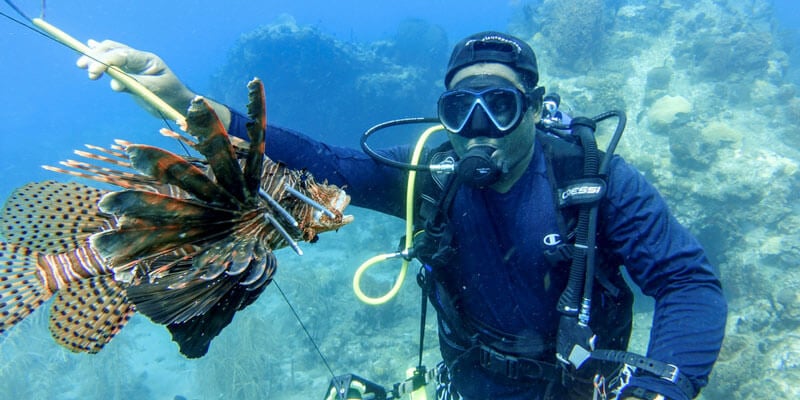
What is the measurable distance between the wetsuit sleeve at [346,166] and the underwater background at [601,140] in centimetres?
592

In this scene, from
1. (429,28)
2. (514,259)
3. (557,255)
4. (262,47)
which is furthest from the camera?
(429,28)

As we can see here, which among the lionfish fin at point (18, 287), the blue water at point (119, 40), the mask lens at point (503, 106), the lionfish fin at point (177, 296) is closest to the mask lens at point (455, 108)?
the mask lens at point (503, 106)

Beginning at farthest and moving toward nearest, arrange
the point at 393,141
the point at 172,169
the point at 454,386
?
the point at 393,141 < the point at 454,386 < the point at 172,169

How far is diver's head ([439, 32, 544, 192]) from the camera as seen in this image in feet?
8.52

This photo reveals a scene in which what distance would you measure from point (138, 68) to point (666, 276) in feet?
10.1

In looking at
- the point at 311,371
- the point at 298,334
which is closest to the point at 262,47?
the point at 298,334

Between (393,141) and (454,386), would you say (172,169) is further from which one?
(393,141)

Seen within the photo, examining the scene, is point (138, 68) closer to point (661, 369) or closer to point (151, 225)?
point (151, 225)

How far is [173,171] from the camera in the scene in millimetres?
1052

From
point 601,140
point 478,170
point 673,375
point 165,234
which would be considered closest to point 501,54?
point 478,170

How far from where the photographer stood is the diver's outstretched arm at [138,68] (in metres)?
1.73

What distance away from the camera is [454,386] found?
3.25 meters

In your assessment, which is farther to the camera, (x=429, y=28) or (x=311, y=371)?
(x=429, y=28)

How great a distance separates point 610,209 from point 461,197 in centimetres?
95
